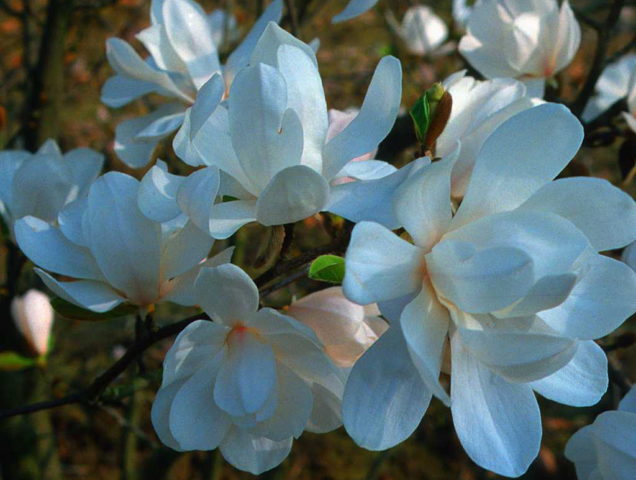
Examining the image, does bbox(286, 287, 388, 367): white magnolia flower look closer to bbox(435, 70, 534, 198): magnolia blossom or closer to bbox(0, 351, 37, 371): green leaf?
bbox(435, 70, 534, 198): magnolia blossom

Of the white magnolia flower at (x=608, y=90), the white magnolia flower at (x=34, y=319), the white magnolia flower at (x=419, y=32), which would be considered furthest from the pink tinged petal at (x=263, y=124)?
the white magnolia flower at (x=419, y=32)

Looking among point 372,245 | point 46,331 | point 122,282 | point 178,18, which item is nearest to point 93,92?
point 46,331

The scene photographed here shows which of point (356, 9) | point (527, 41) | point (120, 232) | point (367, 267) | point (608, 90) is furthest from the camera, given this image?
point (608, 90)

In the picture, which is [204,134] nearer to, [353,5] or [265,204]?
[265,204]

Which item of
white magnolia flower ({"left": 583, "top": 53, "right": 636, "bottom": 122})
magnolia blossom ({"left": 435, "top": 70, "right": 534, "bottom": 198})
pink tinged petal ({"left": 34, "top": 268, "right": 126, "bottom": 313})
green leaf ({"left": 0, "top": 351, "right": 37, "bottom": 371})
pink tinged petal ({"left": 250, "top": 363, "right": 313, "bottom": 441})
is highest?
magnolia blossom ({"left": 435, "top": 70, "right": 534, "bottom": 198})

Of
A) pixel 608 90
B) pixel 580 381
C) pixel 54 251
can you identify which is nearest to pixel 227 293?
pixel 54 251

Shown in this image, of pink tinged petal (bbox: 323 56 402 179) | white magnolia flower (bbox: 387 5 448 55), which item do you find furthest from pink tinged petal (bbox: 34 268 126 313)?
white magnolia flower (bbox: 387 5 448 55)

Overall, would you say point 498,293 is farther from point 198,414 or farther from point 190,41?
point 190,41
